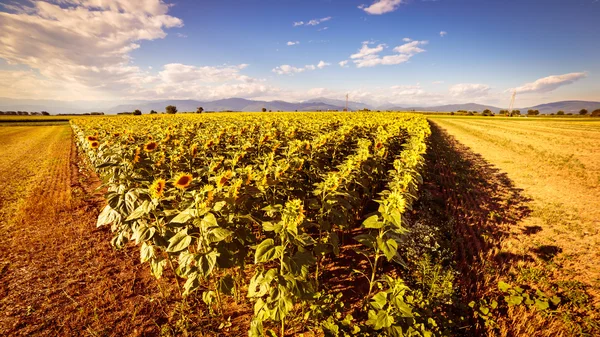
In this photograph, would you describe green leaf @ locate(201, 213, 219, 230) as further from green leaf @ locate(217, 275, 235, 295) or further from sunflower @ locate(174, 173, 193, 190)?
green leaf @ locate(217, 275, 235, 295)

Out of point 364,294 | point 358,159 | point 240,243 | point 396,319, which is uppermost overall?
point 358,159

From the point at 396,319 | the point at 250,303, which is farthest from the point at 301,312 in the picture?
the point at 396,319

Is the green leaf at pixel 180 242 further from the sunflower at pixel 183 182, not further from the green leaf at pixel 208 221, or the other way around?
the sunflower at pixel 183 182

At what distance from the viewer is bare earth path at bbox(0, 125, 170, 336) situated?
400 cm

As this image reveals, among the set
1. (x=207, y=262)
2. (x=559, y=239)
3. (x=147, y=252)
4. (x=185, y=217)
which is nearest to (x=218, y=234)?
(x=207, y=262)

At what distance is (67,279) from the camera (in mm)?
4992

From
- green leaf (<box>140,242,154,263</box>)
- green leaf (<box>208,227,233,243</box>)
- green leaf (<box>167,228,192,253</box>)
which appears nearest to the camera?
green leaf (<box>208,227,233,243</box>)

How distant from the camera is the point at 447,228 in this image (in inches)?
265

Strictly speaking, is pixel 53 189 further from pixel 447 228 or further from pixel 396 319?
pixel 447 228

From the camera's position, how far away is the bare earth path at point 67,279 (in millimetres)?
3996

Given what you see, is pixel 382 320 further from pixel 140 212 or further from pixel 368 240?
pixel 140 212

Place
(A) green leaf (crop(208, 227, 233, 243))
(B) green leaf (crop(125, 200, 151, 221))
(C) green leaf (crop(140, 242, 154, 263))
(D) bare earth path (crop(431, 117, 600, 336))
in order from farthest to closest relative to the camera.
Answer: (D) bare earth path (crop(431, 117, 600, 336)), (C) green leaf (crop(140, 242, 154, 263)), (B) green leaf (crop(125, 200, 151, 221)), (A) green leaf (crop(208, 227, 233, 243))

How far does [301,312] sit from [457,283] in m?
2.95

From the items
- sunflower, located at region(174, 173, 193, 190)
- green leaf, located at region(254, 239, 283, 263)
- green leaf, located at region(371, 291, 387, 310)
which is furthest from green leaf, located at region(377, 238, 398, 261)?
sunflower, located at region(174, 173, 193, 190)
